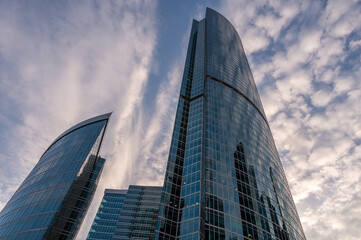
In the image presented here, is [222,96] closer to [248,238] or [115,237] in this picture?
[248,238]

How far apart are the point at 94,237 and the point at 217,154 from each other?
9981 centimetres

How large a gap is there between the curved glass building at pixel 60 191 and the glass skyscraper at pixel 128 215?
39.5 m

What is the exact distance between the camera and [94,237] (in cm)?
12962

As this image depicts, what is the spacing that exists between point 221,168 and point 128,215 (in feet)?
273

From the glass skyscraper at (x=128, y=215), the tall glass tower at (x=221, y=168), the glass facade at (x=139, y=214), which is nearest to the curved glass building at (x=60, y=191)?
the glass facade at (x=139, y=214)

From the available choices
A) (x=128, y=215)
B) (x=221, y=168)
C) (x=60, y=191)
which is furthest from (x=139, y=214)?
(x=221, y=168)

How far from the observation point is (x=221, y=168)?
67.1m

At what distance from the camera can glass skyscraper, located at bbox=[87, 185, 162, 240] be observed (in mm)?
121500

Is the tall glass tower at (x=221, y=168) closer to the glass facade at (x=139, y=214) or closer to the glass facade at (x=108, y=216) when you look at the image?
the glass facade at (x=139, y=214)

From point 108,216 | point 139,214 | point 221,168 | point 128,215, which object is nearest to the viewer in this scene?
point 221,168

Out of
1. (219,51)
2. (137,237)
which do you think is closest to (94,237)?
(137,237)

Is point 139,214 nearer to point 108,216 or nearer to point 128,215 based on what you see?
point 128,215

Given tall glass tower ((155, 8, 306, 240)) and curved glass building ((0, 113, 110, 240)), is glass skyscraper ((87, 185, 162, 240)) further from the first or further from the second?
tall glass tower ((155, 8, 306, 240))

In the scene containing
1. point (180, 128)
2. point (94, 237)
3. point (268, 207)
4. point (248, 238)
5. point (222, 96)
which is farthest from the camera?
point (94, 237)
